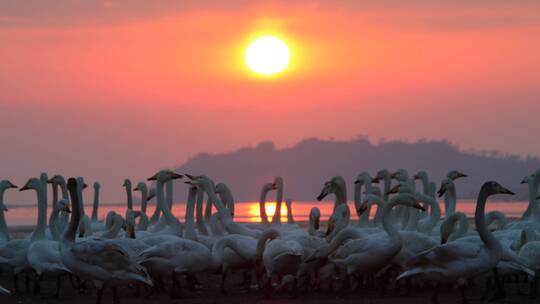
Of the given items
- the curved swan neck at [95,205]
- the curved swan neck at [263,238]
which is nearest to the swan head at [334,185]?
the curved swan neck at [263,238]

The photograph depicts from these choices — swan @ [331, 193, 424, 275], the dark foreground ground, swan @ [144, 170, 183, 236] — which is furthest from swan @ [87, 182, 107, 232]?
swan @ [331, 193, 424, 275]

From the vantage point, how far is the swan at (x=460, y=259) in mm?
19875

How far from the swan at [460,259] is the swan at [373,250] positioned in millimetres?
1571

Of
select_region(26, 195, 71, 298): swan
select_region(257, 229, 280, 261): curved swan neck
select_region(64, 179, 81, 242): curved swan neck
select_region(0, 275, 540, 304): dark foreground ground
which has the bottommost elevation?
select_region(0, 275, 540, 304): dark foreground ground

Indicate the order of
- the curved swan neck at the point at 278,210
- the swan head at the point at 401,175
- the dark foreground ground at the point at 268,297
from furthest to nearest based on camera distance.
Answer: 1. the swan head at the point at 401,175
2. the curved swan neck at the point at 278,210
3. the dark foreground ground at the point at 268,297

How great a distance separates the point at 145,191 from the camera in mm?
37156

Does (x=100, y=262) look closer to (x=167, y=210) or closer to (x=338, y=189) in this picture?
(x=167, y=210)

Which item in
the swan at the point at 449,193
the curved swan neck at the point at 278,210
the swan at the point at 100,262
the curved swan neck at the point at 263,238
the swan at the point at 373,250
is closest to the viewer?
the swan at the point at 100,262

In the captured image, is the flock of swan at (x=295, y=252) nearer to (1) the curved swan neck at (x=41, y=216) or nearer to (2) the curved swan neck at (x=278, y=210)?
(1) the curved swan neck at (x=41, y=216)

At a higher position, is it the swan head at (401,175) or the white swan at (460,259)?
the swan head at (401,175)

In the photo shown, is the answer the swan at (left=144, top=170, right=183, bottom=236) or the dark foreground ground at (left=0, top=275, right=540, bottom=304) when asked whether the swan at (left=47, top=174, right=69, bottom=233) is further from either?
the dark foreground ground at (left=0, top=275, right=540, bottom=304)

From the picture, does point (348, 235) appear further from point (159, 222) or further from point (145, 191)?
point (145, 191)

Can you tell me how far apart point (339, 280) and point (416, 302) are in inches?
231

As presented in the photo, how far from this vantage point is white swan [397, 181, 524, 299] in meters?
19.9
